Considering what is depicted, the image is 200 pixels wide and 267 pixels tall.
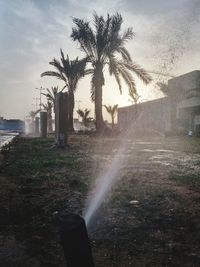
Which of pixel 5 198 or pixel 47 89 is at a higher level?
pixel 47 89

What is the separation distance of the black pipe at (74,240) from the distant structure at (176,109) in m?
33.9

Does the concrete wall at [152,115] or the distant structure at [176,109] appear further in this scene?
the concrete wall at [152,115]

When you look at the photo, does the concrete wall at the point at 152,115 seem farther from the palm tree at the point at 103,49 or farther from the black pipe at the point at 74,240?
the black pipe at the point at 74,240

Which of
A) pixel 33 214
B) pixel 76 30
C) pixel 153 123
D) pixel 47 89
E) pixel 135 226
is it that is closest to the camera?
→ pixel 135 226

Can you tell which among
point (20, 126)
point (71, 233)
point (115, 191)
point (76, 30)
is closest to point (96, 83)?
point (76, 30)

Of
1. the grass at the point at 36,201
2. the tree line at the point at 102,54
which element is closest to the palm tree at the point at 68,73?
the tree line at the point at 102,54

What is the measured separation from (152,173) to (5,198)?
399 centimetres

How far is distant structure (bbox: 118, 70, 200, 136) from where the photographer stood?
4281 cm

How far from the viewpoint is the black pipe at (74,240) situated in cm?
225

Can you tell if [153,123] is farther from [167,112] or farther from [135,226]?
[135,226]

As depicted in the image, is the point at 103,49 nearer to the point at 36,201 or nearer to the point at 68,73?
the point at 68,73

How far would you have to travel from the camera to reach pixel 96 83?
92.6 ft

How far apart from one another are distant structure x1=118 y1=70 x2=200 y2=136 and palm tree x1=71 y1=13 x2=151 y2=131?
10.6m

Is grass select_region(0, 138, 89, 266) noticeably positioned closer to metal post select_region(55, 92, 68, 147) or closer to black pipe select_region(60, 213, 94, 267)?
black pipe select_region(60, 213, 94, 267)
